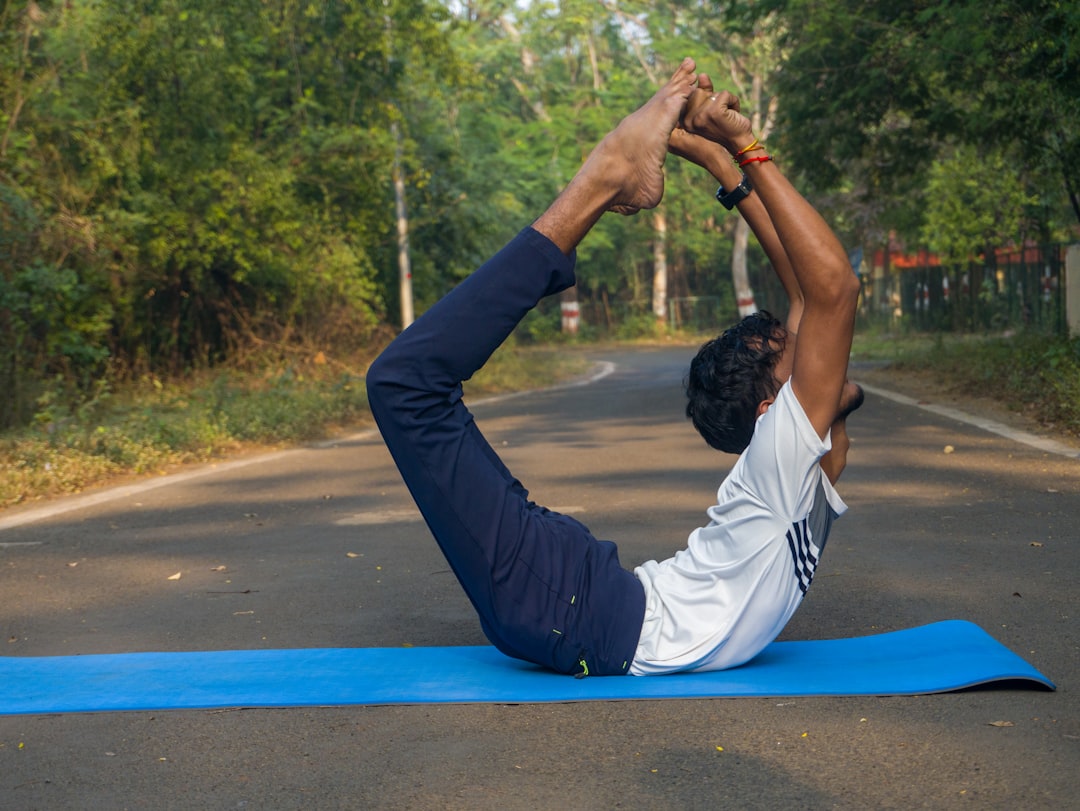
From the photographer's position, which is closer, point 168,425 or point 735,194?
point 735,194

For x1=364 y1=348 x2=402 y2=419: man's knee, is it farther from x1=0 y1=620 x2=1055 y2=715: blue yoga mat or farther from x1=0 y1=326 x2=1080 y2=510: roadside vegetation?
x1=0 y1=326 x2=1080 y2=510: roadside vegetation

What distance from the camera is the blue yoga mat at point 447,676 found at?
4098 mm

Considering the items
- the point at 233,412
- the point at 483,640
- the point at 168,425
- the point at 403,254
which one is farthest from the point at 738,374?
the point at 403,254

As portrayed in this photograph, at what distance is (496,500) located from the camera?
12.7 feet

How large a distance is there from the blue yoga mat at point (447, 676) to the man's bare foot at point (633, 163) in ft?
4.63

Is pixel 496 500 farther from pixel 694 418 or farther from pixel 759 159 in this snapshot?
pixel 759 159

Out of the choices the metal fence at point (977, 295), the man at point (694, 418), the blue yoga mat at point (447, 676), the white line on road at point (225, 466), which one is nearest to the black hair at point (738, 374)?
the man at point (694, 418)

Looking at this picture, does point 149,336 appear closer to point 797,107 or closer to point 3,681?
point 797,107

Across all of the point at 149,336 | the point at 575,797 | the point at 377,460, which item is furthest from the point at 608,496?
→ the point at 149,336

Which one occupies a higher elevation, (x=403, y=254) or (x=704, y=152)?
(x=704, y=152)

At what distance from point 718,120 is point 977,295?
30386mm

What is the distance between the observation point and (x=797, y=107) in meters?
19.5

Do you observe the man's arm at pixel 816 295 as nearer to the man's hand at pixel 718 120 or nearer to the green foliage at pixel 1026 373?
the man's hand at pixel 718 120

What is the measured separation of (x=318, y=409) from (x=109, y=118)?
4.71 meters
